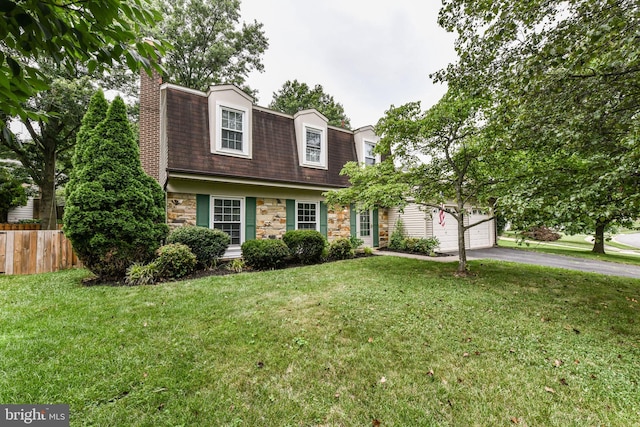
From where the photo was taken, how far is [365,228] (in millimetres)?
11945

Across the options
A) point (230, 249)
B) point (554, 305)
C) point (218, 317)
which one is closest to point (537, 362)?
point (554, 305)

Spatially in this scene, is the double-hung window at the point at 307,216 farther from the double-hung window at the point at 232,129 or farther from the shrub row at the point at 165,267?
the shrub row at the point at 165,267

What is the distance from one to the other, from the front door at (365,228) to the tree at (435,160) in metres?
4.12

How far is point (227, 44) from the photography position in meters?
17.2

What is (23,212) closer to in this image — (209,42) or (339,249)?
(209,42)

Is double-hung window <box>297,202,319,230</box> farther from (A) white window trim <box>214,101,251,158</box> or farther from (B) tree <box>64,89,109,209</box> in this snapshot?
(B) tree <box>64,89,109,209</box>

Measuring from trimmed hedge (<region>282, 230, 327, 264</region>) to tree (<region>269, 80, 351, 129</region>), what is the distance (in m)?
15.2

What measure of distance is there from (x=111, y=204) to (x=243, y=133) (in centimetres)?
445

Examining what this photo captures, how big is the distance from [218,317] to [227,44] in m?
19.3

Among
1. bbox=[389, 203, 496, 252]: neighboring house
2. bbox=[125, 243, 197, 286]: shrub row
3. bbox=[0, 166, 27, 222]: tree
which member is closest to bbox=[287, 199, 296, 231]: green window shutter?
bbox=[125, 243, 197, 286]: shrub row

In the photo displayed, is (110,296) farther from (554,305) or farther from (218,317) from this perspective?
(554,305)

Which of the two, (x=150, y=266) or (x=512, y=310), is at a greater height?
(x=150, y=266)

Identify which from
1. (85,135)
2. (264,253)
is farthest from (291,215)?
(85,135)

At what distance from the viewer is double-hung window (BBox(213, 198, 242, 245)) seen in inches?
327
